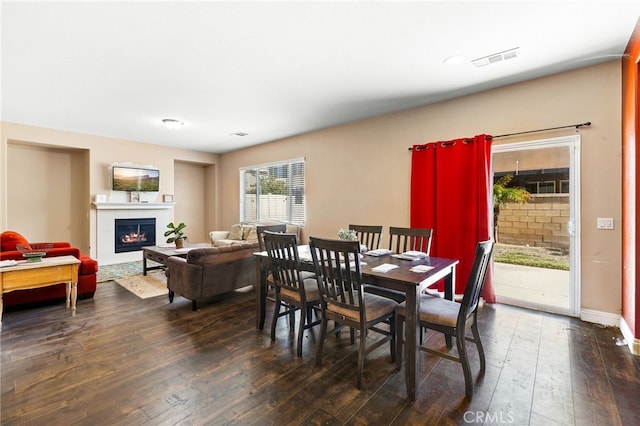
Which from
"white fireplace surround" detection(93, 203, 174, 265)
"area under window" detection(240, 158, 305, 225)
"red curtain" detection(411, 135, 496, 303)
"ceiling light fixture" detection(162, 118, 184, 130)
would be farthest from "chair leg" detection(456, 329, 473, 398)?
"white fireplace surround" detection(93, 203, 174, 265)

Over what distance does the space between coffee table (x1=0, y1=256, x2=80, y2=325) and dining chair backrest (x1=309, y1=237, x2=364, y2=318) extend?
301 cm

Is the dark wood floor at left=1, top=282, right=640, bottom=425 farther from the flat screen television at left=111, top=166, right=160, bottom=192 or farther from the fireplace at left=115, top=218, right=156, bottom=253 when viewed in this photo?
the flat screen television at left=111, top=166, right=160, bottom=192

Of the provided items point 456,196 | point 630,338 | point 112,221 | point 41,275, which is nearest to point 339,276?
point 456,196

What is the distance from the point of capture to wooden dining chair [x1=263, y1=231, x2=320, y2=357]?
96.4 inches

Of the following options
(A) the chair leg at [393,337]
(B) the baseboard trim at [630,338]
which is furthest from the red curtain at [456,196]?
(A) the chair leg at [393,337]

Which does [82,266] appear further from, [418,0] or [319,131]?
[418,0]

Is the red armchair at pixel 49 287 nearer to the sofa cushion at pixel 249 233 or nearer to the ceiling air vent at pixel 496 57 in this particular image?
the sofa cushion at pixel 249 233

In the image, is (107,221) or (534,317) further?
(107,221)

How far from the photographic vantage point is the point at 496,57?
2.85 m

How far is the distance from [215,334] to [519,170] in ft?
13.1

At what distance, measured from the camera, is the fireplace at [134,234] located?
6.19m

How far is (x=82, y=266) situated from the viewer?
3789mm

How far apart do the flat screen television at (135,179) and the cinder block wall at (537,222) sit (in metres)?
6.83

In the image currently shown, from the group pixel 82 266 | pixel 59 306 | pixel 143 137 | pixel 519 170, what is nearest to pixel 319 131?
pixel 519 170
